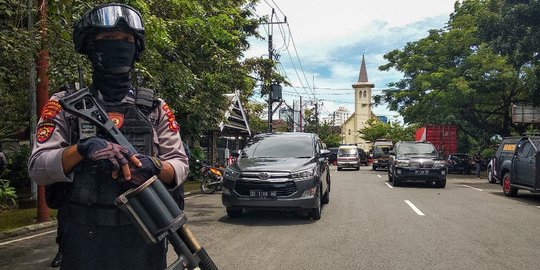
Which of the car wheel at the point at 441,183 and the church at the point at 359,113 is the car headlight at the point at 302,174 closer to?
the car wheel at the point at 441,183

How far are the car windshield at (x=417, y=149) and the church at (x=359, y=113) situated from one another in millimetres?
84191

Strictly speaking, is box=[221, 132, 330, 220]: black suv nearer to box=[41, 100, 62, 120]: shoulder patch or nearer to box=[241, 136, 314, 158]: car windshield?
box=[241, 136, 314, 158]: car windshield

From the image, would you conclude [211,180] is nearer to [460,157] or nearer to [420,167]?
[420,167]

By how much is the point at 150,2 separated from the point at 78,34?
23.0ft

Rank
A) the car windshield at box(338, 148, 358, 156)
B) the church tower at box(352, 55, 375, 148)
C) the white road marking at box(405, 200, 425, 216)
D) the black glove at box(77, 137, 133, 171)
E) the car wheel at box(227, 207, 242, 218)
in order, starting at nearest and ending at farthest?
the black glove at box(77, 137, 133, 171) → the car wheel at box(227, 207, 242, 218) → the white road marking at box(405, 200, 425, 216) → the car windshield at box(338, 148, 358, 156) → the church tower at box(352, 55, 375, 148)

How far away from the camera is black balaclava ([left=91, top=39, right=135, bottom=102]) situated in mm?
2162

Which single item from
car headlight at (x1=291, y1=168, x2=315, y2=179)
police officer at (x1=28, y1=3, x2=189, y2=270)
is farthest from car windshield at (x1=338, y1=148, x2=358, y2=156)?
police officer at (x1=28, y1=3, x2=189, y2=270)

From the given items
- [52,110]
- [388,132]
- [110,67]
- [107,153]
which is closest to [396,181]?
[110,67]

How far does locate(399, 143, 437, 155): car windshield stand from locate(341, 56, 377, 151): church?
8419cm

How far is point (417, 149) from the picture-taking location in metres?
18.2

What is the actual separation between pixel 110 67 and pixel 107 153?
530 mm

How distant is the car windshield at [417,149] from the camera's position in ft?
58.9

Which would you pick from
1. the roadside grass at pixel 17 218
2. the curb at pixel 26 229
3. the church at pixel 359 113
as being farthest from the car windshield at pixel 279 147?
the church at pixel 359 113

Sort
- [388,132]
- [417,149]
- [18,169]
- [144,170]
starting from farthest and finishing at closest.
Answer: [388,132]
[417,149]
[18,169]
[144,170]
